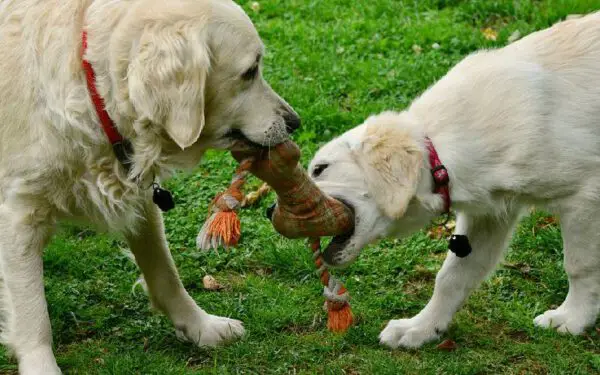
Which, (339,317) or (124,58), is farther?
(339,317)

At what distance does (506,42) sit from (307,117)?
67.0 inches

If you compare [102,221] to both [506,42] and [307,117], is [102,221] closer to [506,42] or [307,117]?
[307,117]

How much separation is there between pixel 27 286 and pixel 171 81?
3.82ft

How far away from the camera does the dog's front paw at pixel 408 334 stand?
4504 millimetres

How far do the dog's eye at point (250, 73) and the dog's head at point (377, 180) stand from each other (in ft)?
2.24

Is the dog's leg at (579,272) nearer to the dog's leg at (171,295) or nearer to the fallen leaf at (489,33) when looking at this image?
the dog's leg at (171,295)

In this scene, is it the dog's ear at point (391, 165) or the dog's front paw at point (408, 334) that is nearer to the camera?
the dog's ear at point (391, 165)

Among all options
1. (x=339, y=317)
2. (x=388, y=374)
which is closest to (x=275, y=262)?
(x=339, y=317)

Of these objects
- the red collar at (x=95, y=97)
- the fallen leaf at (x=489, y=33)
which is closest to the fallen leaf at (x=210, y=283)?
the red collar at (x=95, y=97)

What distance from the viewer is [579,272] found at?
14.6 ft

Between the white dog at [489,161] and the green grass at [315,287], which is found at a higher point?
the white dog at [489,161]

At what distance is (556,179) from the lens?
4254mm

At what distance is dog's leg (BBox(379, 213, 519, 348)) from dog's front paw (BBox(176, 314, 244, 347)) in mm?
706

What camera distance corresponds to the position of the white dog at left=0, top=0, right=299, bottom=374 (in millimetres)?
3619
